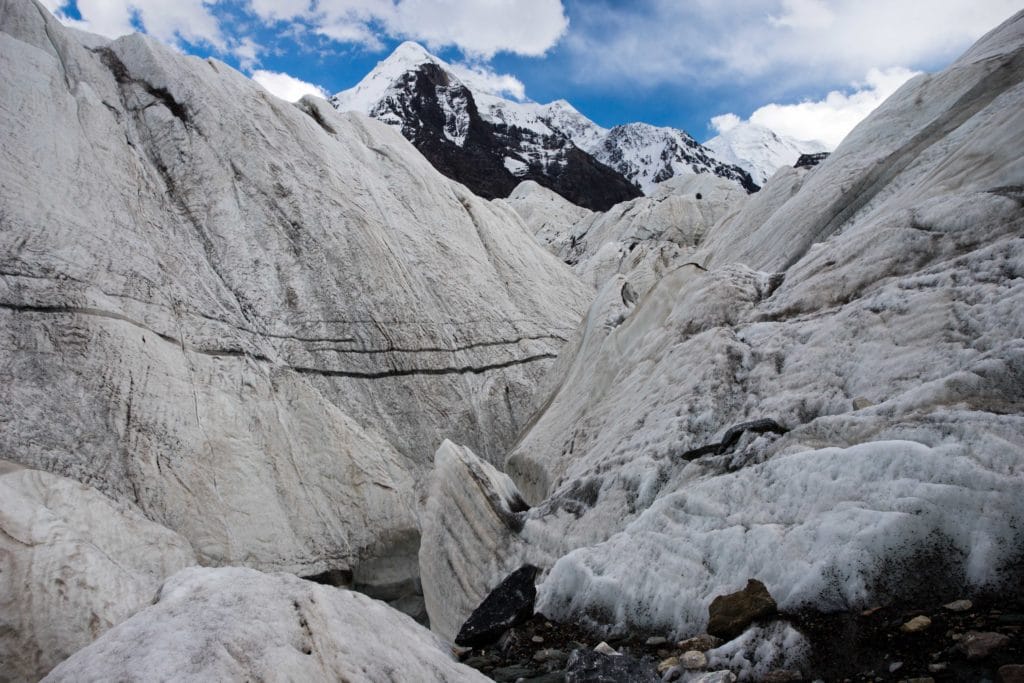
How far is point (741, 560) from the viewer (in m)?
6.24

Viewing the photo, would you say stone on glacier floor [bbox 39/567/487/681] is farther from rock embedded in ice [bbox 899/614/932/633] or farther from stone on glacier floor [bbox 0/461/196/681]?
rock embedded in ice [bbox 899/614/932/633]

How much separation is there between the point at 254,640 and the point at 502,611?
425cm

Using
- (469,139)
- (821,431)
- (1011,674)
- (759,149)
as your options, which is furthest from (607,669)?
(759,149)

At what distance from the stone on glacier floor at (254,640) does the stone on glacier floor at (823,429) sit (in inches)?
102

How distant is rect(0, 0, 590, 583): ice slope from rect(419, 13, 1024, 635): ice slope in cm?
546

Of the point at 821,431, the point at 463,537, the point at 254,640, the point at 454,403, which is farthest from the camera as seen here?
the point at 454,403

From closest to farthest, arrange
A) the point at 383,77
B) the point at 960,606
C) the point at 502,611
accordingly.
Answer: the point at 960,606 → the point at 502,611 → the point at 383,77

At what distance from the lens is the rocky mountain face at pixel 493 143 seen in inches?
4090

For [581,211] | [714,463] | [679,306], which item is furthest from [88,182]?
[581,211]

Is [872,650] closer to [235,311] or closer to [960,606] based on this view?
[960,606]

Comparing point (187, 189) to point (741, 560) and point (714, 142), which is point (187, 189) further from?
point (714, 142)

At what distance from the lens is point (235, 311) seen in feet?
54.5

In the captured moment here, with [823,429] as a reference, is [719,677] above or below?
below

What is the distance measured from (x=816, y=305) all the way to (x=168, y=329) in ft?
41.6
